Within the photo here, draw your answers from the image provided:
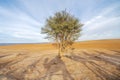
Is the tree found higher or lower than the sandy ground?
higher

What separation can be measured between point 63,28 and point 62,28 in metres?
0.22

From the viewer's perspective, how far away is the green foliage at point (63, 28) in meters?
20.8

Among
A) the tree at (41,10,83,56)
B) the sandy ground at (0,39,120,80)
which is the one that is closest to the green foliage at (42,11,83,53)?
the tree at (41,10,83,56)

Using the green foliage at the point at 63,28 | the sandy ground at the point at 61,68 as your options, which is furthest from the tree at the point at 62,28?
the sandy ground at the point at 61,68

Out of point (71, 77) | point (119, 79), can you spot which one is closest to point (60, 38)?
point (71, 77)

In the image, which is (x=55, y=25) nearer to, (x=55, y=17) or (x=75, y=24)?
(x=55, y=17)

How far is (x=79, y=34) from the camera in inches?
883

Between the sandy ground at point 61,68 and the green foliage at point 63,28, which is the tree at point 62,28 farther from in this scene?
the sandy ground at point 61,68

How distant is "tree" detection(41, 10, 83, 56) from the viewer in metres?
20.8

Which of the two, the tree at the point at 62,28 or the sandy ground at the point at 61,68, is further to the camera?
the tree at the point at 62,28

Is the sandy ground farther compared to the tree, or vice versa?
the tree

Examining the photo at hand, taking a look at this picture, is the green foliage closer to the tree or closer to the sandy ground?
the tree

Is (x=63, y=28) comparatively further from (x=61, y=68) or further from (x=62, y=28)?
(x=61, y=68)

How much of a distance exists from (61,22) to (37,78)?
11342 mm
